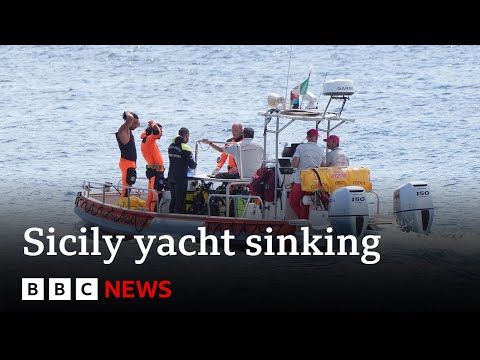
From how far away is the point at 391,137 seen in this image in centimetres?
2716

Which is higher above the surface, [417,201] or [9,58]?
[9,58]

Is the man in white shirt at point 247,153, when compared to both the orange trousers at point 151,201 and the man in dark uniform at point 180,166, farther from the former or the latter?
the orange trousers at point 151,201

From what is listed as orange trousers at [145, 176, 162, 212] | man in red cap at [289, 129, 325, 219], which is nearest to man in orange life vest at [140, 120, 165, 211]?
orange trousers at [145, 176, 162, 212]

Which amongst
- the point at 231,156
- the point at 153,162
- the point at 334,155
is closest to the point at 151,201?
the point at 153,162

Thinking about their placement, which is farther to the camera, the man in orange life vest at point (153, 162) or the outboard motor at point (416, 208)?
the man in orange life vest at point (153, 162)

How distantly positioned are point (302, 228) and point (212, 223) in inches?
49.2

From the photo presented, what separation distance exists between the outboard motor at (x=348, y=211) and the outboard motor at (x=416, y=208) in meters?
0.87

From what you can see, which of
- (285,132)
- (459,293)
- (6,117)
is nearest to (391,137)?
(285,132)

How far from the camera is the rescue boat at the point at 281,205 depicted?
14.1 m

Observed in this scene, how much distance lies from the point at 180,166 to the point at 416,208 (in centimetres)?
319

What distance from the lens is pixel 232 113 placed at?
28766 mm

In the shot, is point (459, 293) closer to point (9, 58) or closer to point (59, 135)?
point (59, 135)

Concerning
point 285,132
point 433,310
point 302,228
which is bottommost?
point 433,310

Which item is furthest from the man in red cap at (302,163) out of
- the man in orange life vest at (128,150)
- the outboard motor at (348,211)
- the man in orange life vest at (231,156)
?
the man in orange life vest at (128,150)
